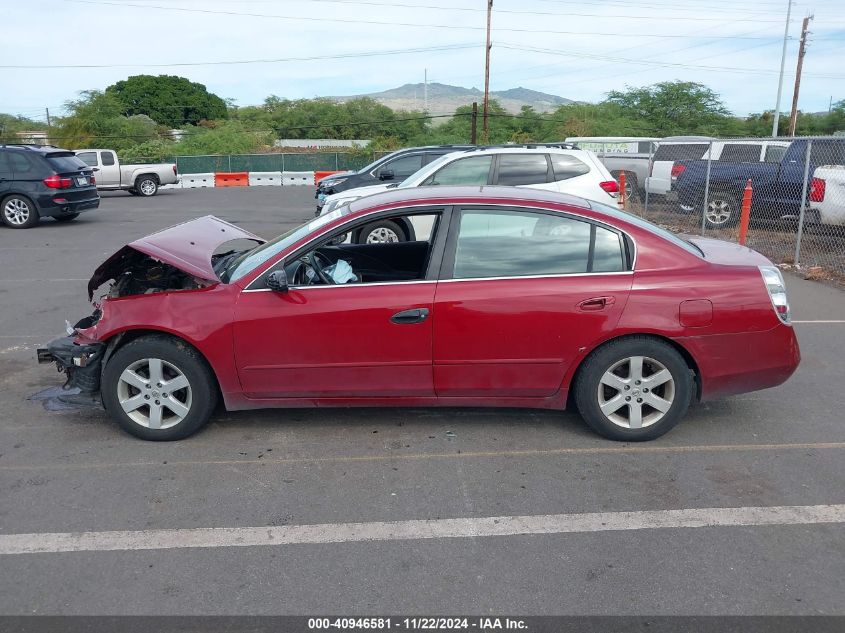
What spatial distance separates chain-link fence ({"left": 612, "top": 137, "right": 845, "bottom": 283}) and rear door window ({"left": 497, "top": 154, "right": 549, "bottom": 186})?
318cm

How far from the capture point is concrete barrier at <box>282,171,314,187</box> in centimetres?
3506

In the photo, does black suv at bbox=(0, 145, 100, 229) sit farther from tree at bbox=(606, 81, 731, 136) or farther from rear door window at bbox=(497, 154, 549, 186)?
tree at bbox=(606, 81, 731, 136)

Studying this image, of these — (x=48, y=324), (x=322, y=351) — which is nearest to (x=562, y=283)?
(x=322, y=351)

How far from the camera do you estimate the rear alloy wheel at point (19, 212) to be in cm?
1587

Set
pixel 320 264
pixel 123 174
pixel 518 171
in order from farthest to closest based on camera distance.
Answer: pixel 123 174 → pixel 518 171 → pixel 320 264

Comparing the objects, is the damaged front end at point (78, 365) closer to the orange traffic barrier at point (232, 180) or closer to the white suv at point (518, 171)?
the white suv at point (518, 171)

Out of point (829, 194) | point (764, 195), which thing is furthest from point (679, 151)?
point (829, 194)

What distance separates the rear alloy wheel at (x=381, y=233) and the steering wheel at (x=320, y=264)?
390 cm

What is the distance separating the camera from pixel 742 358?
4.57 metres

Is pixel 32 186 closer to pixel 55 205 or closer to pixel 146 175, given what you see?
pixel 55 205

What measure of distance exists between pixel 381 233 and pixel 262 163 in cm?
2913

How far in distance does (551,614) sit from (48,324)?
652 centimetres

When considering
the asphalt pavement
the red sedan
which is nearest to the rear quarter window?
the asphalt pavement

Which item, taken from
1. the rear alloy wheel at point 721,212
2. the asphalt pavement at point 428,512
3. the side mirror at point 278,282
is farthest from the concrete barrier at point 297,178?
the side mirror at point 278,282
